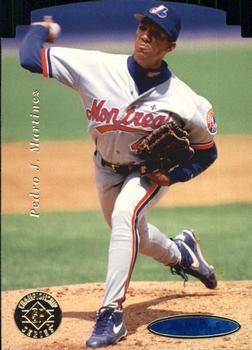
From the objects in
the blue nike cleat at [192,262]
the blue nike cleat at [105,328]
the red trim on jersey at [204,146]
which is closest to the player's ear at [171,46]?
the red trim on jersey at [204,146]

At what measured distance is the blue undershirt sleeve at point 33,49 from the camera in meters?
5.05

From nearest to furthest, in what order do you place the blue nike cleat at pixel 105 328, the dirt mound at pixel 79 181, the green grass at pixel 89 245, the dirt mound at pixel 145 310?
the blue nike cleat at pixel 105 328, the dirt mound at pixel 145 310, the dirt mound at pixel 79 181, the green grass at pixel 89 245

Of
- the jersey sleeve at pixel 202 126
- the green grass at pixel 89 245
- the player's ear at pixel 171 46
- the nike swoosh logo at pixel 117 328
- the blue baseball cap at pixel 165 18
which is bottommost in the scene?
the green grass at pixel 89 245

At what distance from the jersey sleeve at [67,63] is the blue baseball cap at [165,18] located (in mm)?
333

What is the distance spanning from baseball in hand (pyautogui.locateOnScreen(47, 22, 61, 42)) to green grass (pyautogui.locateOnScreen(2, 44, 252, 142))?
235 millimetres

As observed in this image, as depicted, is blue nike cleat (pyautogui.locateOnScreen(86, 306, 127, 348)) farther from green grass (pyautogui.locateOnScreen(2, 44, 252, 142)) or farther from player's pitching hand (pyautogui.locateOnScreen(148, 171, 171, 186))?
green grass (pyautogui.locateOnScreen(2, 44, 252, 142))

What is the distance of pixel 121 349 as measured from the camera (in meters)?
4.71

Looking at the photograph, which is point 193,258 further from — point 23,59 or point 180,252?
point 23,59

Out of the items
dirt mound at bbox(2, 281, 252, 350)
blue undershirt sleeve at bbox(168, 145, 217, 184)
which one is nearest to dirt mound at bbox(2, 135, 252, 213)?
blue undershirt sleeve at bbox(168, 145, 217, 184)

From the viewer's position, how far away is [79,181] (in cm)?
679

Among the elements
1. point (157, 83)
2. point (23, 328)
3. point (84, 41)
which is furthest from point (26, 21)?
point (23, 328)

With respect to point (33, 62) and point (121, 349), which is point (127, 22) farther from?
point (121, 349)

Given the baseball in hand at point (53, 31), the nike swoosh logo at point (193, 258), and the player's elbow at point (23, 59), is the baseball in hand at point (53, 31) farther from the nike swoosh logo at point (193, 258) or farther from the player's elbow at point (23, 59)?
the nike swoosh logo at point (193, 258)

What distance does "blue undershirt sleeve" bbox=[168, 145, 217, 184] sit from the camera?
5.07 metres
